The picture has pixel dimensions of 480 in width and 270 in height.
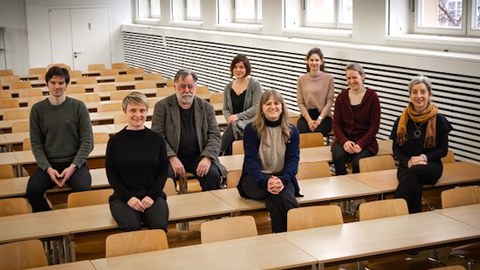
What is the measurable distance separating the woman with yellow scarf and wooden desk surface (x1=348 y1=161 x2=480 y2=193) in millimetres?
86

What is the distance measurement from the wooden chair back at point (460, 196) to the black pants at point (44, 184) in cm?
302

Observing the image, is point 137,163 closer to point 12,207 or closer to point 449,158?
point 12,207

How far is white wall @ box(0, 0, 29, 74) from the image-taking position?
61.1 feet

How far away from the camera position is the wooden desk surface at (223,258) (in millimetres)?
4328

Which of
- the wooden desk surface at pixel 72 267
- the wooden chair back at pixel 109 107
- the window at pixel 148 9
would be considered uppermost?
the window at pixel 148 9

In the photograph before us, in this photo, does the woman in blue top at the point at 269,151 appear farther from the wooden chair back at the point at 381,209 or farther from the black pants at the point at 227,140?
the black pants at the point at 227,140

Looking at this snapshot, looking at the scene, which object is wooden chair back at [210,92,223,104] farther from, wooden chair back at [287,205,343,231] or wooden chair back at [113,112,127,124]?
wooden chair back at [287,205,343,231]

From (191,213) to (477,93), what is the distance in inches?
125

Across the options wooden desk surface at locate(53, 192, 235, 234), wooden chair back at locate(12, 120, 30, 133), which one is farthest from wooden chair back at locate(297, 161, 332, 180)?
wooden chair back at locate(12, 120, 30, 133)

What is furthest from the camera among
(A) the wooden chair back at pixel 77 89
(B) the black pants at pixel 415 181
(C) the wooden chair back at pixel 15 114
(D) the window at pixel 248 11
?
(D) the window at pixel 248 11

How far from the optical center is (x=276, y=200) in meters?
5.79

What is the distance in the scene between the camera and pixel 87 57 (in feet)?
64.3

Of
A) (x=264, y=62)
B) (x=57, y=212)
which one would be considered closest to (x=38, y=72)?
(x=264, y=62)

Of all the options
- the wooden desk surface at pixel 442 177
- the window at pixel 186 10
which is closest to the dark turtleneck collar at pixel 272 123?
the wooden desk surface at pixel 442 177
